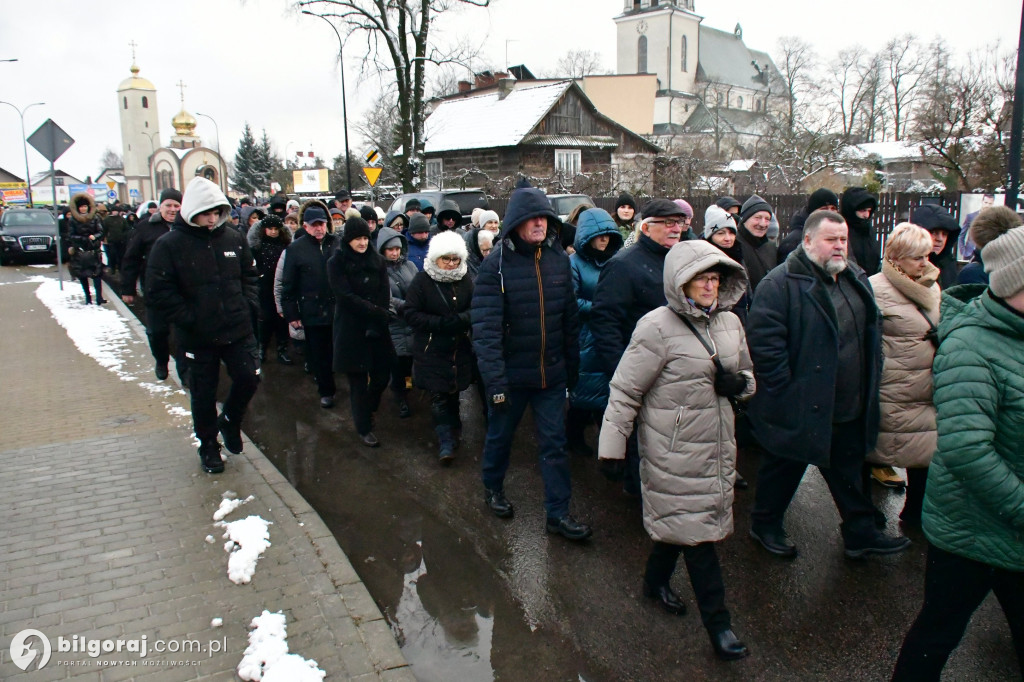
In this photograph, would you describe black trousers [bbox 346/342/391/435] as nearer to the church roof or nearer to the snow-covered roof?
the snow-covered roof

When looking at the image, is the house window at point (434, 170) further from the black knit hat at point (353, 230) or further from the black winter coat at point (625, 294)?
the black winter coat at point (625, 294)

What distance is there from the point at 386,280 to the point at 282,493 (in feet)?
7.49

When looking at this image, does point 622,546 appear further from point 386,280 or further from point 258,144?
point 258,144

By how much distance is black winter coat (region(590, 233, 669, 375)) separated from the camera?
15.3 feet

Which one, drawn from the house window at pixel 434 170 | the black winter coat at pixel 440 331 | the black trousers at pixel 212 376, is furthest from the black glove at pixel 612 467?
the house window at pixel 434 170

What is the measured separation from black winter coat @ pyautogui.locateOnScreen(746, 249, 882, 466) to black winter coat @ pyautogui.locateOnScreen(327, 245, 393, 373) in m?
3.53

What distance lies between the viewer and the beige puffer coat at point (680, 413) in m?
3.40

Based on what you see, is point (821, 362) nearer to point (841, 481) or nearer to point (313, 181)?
point (841, 481)

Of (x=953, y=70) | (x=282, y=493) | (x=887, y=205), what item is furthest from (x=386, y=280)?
(x=953, y=70)

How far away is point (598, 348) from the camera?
477 centimetres

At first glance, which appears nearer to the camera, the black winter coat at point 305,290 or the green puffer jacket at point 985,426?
the green puffer jacket at point 985,426

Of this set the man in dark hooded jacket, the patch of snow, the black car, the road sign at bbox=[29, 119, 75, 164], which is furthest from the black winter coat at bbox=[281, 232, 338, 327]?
the black car

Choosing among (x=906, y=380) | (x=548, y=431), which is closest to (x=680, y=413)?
(x=548, y=431)

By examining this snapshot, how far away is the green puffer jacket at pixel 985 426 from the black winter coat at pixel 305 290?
6258 mm
